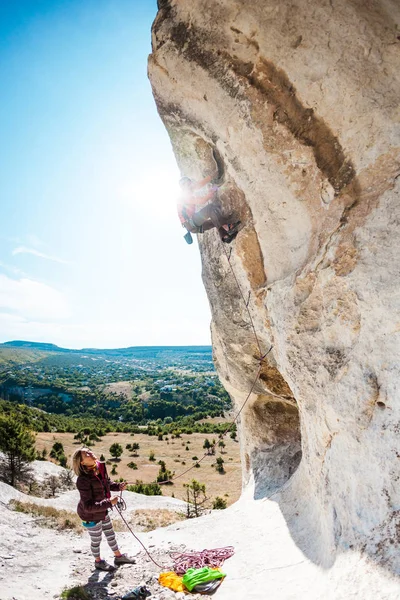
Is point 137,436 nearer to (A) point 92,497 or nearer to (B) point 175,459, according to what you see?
(B) point 175,459

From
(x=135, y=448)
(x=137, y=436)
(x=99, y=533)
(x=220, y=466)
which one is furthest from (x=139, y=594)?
(x=137, y=436)

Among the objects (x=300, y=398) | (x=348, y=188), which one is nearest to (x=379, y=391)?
(x=300, y=398)

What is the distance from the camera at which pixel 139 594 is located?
4754 mm

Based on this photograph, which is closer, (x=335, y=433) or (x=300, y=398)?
(x=335, y=433)

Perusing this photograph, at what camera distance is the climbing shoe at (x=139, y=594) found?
4652 mm

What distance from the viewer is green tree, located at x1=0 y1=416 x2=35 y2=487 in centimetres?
1802

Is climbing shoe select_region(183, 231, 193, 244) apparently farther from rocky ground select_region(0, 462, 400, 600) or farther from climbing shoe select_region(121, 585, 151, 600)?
climbing shoe select_region(121, 585, 151, 600)

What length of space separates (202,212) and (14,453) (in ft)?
58.7

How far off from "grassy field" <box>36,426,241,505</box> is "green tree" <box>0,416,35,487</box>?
11.5m

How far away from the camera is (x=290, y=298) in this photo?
5.69m

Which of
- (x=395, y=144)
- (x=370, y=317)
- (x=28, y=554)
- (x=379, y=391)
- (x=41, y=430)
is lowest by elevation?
(x=41, y=430)

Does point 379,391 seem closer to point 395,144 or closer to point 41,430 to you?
point 395,144

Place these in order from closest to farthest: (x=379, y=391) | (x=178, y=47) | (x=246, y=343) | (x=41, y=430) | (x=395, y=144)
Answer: (x=379, y=391)
(x=395, y=144)
(x=178, y=47)
(x=246, y=343)
(x=41, y=430)

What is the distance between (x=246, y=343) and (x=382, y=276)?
4.97 meters
